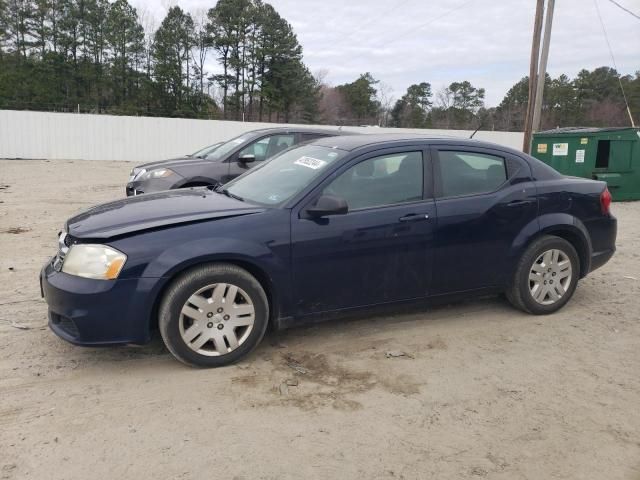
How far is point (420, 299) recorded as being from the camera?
4406 millimetres

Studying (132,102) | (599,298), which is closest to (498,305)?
(599,298)

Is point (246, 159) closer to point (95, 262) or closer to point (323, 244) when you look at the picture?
point (323, 244)

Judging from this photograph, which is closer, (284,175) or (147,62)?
(284,175)

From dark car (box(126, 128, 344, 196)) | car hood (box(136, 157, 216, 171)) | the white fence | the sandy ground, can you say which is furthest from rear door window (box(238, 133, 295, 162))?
the white fence

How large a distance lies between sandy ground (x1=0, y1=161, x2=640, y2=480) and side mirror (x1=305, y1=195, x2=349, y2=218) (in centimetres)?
106

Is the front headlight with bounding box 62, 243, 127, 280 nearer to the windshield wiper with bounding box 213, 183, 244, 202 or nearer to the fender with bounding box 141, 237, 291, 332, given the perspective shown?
the fender with bounding box 141, 237, 291, 332

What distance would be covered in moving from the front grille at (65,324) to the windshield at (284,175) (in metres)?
1.58

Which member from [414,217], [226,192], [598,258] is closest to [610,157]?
[598,258]

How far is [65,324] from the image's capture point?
3.67 metres

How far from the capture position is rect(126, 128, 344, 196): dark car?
8078 millimetres

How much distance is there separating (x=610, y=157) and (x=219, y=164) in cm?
989

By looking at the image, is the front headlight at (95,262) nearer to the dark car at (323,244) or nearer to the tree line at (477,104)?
the dark car at (323,244)

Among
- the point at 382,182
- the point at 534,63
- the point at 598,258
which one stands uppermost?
the point at 534,63

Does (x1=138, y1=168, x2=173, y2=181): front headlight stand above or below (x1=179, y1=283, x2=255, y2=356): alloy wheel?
above
